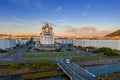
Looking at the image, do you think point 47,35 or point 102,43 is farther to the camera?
point 47,35

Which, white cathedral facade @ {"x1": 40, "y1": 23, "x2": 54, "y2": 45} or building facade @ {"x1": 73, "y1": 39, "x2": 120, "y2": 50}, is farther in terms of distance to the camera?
white cathedral facade @ {"x1": 40, "y1": 23, "x2": 54, "y2": 45}

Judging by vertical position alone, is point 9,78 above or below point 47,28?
below

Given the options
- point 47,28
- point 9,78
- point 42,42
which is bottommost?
point 9,78

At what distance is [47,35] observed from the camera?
96.9 m

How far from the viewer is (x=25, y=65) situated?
148 feet

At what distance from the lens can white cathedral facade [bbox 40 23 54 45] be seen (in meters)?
96.4

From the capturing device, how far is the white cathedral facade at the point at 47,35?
9644cm

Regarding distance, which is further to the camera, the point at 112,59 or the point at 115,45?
the point at 115,45

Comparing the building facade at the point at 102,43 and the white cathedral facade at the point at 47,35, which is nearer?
the building facade at the point at 102,43

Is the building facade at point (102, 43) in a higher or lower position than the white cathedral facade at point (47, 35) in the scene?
lower

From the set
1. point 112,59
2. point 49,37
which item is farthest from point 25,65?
point 49,37

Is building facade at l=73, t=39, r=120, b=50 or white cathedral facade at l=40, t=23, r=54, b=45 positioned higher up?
white cathedral facade at l=40, t=23, r=54, b=45

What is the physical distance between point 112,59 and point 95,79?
30344 millimetres

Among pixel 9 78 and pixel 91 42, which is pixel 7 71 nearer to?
pixel 9 78
